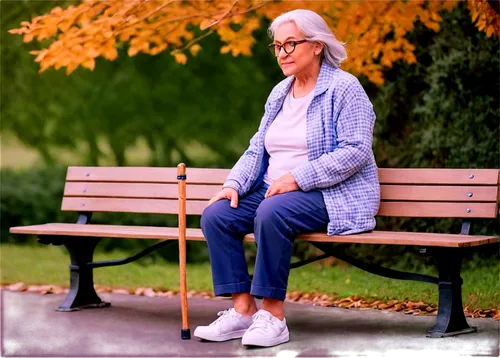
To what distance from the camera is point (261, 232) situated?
14.3 ft

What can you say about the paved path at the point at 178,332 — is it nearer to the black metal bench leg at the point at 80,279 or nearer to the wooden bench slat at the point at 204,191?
the black metal bench leg at the point at 80,279

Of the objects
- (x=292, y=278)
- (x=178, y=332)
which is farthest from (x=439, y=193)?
(x=292, y=278)

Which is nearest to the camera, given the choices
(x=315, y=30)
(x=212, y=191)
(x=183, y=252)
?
(x=183, y=252)

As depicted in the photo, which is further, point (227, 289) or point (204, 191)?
point (204, 191)

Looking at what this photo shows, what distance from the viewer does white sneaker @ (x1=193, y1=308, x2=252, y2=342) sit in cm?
448

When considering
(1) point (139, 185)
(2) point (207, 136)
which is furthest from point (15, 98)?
(1) point (139, 185)

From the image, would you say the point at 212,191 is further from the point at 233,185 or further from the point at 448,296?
the point at 448,296

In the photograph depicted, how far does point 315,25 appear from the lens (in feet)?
15.4

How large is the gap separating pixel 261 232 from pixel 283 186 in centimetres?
30

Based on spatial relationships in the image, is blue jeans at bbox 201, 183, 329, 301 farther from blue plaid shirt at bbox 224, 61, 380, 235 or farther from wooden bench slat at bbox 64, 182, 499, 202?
wooden bench slat at bbox 64, 182, 499, 202

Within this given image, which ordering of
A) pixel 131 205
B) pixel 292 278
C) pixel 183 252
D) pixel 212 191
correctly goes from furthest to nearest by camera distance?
pixel 292 278
pixel 131 205
pixel 212 191
pixel 183 252

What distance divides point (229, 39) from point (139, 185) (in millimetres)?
1666

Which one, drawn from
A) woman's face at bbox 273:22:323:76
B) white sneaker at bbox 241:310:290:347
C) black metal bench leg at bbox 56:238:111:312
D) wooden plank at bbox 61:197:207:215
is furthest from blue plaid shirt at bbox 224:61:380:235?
black metal bench leg at bbox 56:238:111:312

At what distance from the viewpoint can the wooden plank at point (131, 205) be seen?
18.1 ft
